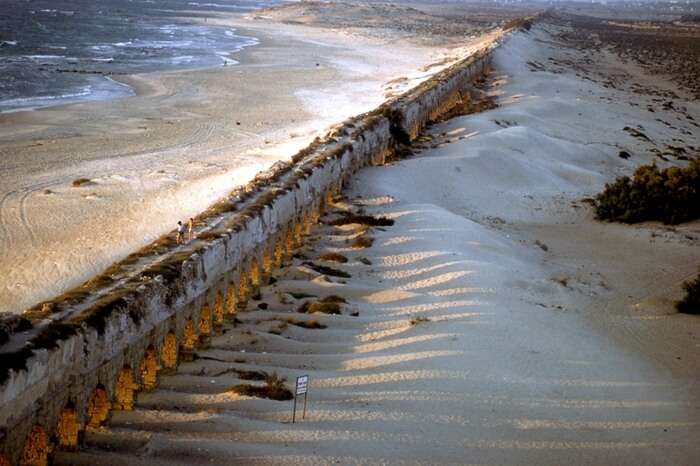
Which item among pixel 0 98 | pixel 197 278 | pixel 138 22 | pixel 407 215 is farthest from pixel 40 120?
pixel 138 22

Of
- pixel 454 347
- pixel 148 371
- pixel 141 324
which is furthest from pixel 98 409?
pixel 454 347

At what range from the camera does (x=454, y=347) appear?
10625mm

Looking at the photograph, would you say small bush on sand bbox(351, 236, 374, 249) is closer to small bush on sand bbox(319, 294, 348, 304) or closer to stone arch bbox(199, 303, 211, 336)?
small bush on sand bbox(319, 294, 348, 304)

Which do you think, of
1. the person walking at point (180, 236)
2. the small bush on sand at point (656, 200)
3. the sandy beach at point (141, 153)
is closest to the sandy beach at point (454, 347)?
the small bush on sand at point (656, 200)

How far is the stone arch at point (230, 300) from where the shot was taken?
1164cm

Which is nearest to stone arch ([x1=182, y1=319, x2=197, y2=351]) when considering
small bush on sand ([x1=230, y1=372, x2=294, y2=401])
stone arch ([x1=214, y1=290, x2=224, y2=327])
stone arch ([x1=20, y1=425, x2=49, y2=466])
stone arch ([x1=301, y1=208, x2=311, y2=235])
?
stone arch ([x1=214, y1=290, x2=224, y2=327])

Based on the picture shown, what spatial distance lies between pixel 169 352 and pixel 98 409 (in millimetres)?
Result: 1600

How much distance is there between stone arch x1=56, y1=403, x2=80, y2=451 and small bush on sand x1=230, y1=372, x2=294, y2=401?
6.38 ft

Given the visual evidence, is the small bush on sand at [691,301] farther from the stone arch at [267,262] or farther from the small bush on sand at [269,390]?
the small bush on sand at [269,390]

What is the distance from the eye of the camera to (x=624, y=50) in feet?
237

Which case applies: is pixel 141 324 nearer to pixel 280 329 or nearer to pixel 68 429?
pixel 68 429

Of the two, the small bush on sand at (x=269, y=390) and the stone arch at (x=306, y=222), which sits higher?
the stone arch at (x=306, y=222)

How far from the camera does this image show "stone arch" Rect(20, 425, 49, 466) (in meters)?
7.25

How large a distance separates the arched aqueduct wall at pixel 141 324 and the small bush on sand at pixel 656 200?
7.44 m
